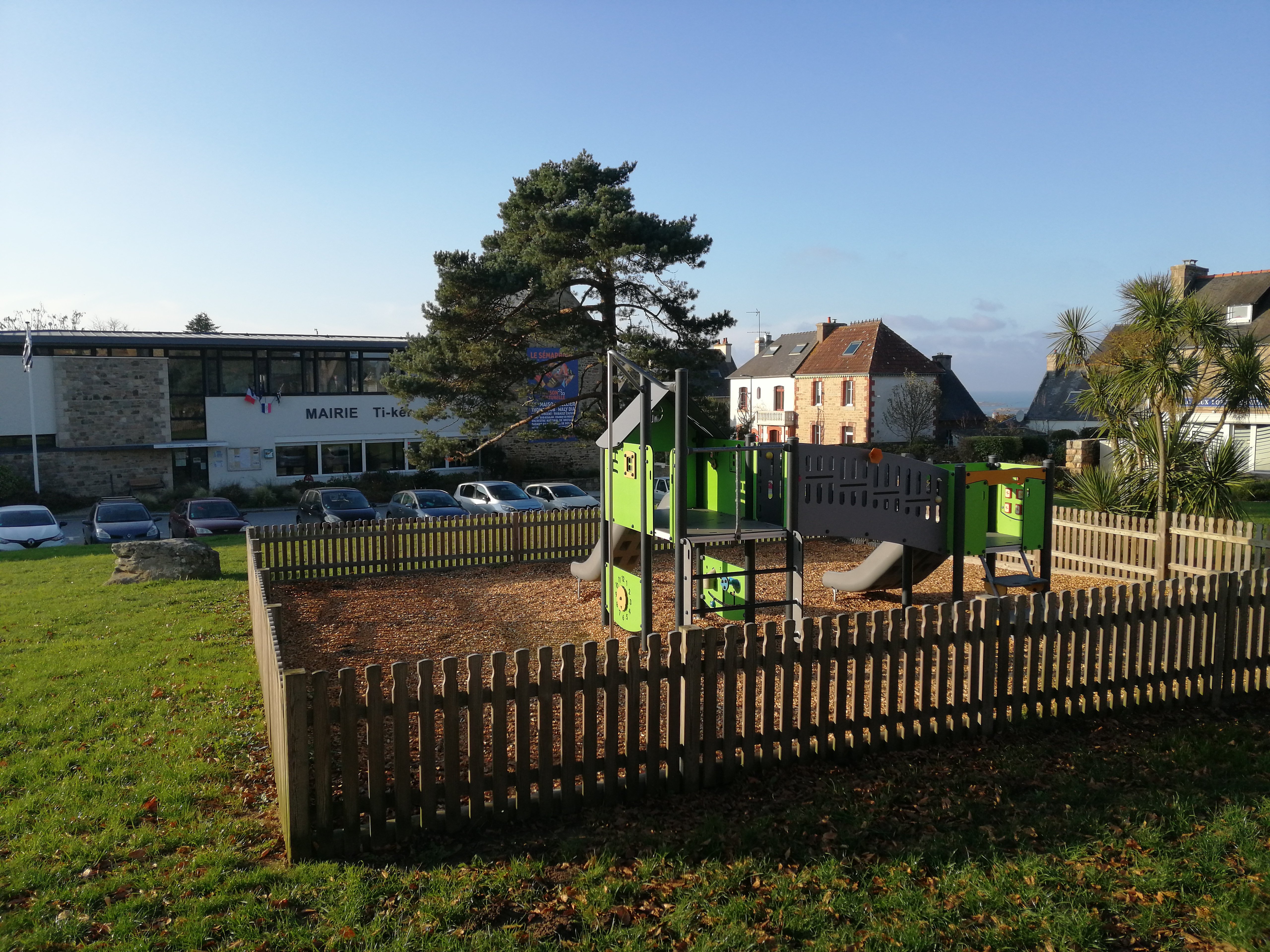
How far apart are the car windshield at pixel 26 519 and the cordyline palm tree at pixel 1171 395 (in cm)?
2251

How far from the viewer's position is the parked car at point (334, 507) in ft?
76.7

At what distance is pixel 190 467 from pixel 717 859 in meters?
34.6

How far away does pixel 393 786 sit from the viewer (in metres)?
5.23

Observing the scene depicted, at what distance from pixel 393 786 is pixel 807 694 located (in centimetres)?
272

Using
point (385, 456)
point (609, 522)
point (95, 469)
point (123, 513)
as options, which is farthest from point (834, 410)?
point (609, 522)

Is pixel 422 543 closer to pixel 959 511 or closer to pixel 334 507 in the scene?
pixel 959 511

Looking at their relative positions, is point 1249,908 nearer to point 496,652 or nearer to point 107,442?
point 496,652

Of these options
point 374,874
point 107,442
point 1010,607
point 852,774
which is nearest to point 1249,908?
point 852,774

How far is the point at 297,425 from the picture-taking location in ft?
119

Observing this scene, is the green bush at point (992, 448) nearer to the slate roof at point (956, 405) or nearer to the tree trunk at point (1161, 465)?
the slate roof at point (956, 405)

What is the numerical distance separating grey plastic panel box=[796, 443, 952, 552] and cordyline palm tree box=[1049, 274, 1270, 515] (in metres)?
5.48

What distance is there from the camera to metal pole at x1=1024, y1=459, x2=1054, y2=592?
1156cm

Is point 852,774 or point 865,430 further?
point 865,430

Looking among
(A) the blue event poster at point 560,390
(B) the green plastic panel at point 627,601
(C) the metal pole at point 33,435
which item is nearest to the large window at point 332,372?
(A) the blue event poster at point 560,390
